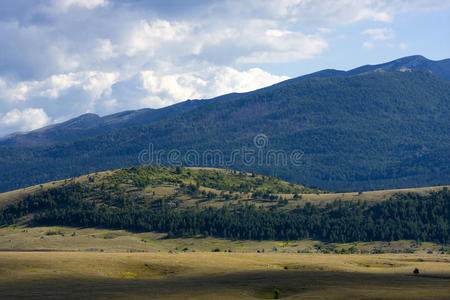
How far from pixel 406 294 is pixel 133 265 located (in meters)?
49.6

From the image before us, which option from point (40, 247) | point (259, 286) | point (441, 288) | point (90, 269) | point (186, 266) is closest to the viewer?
point (441, 288)

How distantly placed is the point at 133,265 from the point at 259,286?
31.1 meters

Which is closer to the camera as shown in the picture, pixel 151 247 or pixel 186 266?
pixel 186 266

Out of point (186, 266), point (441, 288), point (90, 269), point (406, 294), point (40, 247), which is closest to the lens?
point (406, 294)

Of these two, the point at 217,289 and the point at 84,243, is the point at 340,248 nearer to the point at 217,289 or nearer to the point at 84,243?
the point at 84,243

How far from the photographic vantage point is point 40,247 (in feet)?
607

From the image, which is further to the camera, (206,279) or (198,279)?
(198,279)

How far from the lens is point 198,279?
271ft

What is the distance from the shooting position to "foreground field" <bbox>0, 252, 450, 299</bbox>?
2675 inches

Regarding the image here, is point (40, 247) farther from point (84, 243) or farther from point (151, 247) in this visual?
point (151, 247)

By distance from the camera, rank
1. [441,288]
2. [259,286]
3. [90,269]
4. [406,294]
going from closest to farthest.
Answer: [406,294] < [441,288] < [259,286] < [90,269]

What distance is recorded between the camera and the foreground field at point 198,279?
6794 centimetres

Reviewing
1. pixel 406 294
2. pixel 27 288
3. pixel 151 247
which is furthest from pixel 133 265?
pixel 151 247

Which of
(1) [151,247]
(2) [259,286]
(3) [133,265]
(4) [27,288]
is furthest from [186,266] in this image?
(1) [151,247]
